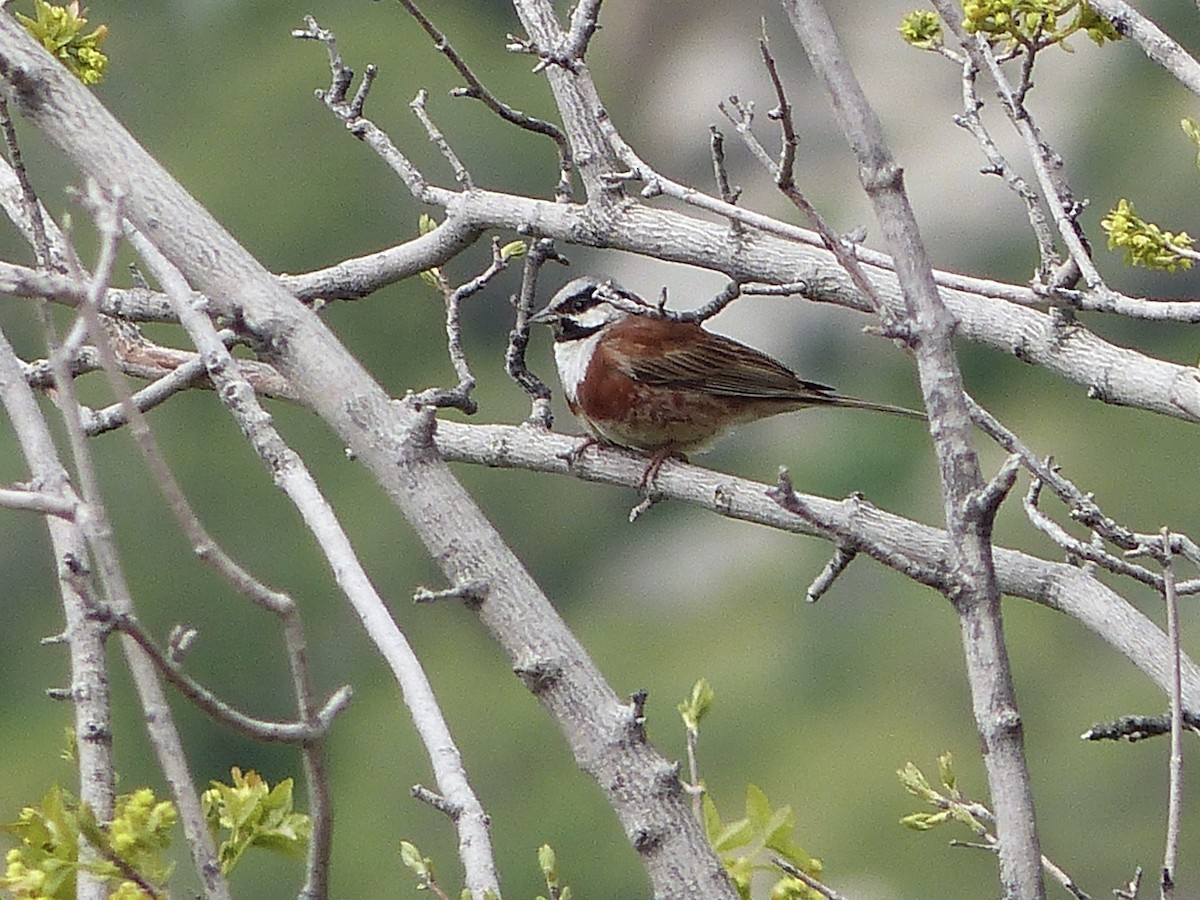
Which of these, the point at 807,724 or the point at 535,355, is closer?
the point at 535,355

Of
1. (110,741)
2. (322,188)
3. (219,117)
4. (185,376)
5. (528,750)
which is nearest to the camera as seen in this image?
(110,741)

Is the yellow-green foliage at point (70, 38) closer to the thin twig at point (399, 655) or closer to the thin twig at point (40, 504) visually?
the thin twig at point (399, 655)

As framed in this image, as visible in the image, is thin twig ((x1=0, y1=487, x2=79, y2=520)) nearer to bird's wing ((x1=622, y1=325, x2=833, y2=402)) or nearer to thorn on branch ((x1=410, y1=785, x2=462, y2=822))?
thorn on branch ((x1=410, y1=785, x2=462, y2=822))

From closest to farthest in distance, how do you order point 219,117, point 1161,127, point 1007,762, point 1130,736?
point 1007,762 < point 1130,736 < point 1161,127 < point 219,117

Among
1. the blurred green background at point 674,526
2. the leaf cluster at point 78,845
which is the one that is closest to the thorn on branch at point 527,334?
the leaf cluster at point 78,845

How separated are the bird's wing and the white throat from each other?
14cm

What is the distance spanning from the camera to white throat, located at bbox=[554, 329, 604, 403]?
16.8ft

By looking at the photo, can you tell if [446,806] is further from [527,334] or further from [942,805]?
[527,334]

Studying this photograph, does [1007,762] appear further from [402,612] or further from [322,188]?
[322,188]

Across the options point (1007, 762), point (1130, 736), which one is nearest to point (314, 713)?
point (1007, 762)

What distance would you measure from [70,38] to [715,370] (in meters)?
2.61

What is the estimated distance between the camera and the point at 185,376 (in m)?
3.17

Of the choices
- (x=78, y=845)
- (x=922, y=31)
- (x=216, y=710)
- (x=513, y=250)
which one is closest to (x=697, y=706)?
(x=78, y=845)

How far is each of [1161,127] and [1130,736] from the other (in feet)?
90.4
